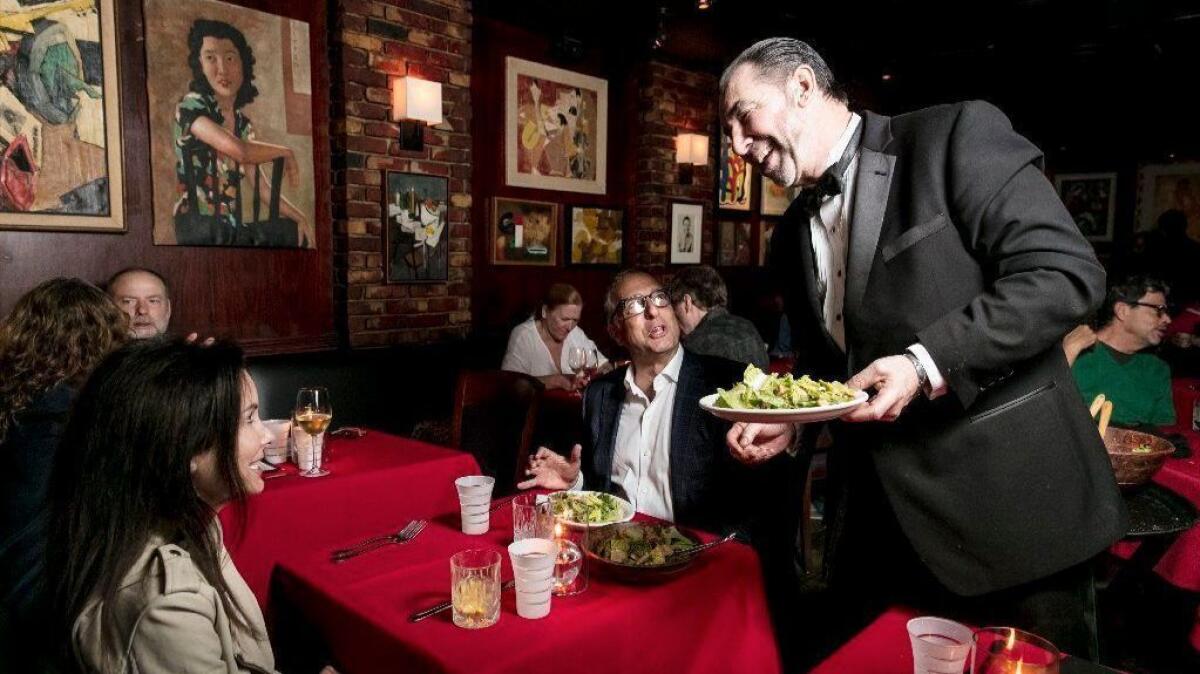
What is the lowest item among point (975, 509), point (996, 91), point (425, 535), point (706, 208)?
point (425, 535)

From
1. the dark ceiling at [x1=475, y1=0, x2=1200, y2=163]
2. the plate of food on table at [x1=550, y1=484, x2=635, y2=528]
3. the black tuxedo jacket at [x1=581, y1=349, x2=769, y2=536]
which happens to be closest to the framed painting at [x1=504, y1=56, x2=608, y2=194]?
the dark ceiling at [x1=475, y1=0, x2=1200, y2=163]

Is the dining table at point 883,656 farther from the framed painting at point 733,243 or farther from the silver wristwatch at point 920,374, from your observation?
the framed painting at point 733,243

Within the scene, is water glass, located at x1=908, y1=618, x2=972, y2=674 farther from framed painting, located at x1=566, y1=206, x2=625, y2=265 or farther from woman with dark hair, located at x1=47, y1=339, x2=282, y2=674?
framed painting, located at x1=566, y1=206, x2=625, y2=265

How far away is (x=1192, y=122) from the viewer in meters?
8.33

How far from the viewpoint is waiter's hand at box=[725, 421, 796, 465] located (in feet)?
4.76

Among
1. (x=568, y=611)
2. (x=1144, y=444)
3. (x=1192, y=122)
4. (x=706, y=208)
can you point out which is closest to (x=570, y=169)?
(x=706, y=208)

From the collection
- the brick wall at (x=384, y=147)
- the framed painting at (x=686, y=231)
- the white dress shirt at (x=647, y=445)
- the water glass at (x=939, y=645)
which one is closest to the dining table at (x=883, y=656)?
the water glass at (x=939, y=645)

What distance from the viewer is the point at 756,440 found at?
59.2 inches

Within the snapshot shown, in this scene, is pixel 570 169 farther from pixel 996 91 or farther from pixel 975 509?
pixel 996 91

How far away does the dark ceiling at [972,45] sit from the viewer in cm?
564

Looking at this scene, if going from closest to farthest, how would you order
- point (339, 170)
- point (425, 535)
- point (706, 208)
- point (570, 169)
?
point (425, 535), point (339, 170), point (570, 169), point (706, 208)

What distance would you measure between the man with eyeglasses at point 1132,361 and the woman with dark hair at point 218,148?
424 centimetres

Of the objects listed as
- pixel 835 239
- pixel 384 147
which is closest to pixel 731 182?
pixel 384 147

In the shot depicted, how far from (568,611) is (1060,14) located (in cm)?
696
